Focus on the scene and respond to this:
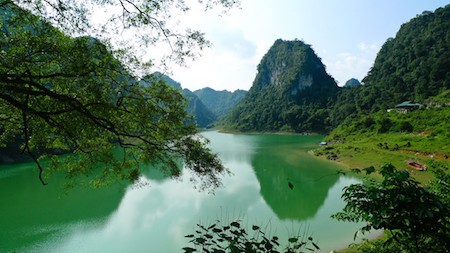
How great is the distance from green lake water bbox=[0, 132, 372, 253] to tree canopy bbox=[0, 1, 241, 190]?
3.27m

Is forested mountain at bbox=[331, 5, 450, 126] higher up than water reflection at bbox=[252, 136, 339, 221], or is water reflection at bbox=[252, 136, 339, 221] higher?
forested mountain at bbox=[331, 5, 450, 126]

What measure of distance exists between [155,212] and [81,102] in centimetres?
1190

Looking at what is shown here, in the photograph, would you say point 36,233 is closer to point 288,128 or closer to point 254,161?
point 254,161

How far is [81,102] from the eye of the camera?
5508mm

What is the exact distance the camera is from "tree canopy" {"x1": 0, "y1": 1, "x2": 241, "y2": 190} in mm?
4582

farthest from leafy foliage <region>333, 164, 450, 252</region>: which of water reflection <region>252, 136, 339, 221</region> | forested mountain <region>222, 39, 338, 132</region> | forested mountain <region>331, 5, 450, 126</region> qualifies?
forested mountain <region>222, 39, 338, 132</region>

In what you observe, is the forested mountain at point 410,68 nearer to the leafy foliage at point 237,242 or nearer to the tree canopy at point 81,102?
the tree canopy at point 81,102

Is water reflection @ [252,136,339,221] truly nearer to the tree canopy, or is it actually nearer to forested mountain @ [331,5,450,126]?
the tree canopy

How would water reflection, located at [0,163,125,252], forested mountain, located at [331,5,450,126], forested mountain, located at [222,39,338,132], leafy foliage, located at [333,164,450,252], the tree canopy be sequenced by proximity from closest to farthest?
leafy foliage, located at [333,164,450,252]
the tree canopy
water reflection, located at [0,163,125,252]
forested mountain, located at [331,5,450,126]
forested mountain, located at [222,39,338,132]

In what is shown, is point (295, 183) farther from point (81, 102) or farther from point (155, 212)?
point (81, 102)

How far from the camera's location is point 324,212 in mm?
15570

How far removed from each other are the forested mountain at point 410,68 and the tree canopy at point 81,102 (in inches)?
2324

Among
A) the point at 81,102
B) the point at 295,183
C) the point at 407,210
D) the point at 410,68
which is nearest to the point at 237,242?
the point at 407,210

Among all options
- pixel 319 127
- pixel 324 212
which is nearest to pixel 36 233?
pixel 324 212
